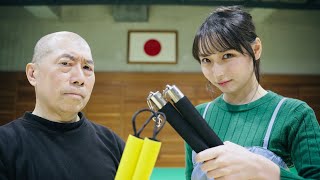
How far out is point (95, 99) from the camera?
7.44m

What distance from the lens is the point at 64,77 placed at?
3.98 feet

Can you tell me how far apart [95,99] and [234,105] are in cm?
Result: 638

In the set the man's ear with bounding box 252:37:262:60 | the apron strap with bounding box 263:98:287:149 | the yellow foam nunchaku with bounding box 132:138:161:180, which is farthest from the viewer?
the man's ear with bounding box 252:37:262:60

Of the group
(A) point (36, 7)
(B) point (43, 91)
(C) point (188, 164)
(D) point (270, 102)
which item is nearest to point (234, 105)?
(D) point (270, 102)

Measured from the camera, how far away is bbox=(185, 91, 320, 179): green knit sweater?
3.43ft

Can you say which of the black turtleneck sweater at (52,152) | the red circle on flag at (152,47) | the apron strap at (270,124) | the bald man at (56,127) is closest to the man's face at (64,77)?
the bald man at (56,127)

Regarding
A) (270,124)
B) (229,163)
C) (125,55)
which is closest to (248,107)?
(270,124)

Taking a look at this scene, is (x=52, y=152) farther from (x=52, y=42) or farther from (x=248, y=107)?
(x=248, y=107)

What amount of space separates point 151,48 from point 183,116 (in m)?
6.71

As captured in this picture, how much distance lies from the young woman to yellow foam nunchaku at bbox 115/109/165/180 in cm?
40

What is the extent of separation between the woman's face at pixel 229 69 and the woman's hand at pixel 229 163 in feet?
1.36

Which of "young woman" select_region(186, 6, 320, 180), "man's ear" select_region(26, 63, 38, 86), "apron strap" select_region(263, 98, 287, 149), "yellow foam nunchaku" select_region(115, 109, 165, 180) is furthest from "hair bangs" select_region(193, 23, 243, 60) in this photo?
"man's ear" select_region(26, 63, 38, 86)

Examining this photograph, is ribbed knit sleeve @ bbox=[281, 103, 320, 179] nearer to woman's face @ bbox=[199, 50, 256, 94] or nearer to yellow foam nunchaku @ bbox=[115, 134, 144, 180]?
woman's face @ bbox=[199, 50, 256, 94]

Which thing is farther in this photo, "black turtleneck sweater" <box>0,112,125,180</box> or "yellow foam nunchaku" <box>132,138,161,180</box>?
"black turtleneck sweater" <box>0,112,125,180</box>
